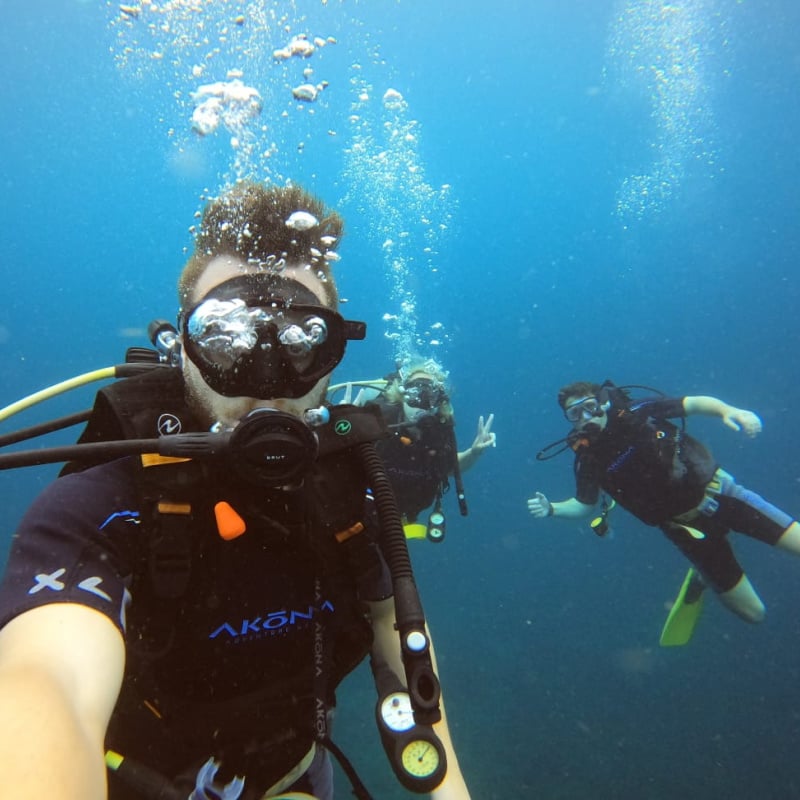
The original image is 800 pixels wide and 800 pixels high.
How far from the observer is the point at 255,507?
6.49 feet

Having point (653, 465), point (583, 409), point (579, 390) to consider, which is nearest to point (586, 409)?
point (583, 409)

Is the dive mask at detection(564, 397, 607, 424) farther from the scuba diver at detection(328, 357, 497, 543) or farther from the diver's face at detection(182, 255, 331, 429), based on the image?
the diver's face at detection(182, 255, 331, 429)

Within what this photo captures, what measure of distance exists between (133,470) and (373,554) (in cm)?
96

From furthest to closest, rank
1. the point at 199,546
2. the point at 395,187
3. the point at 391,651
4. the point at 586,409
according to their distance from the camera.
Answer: the point at 395,187, the point at 586,409, the point at 391,651, the point at 199,546

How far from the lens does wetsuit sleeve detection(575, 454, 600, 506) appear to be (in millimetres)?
7885

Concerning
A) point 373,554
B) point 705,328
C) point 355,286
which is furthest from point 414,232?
point 373,554

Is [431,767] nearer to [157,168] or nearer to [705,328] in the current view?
[157,168]

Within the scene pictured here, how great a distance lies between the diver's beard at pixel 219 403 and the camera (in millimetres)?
2002

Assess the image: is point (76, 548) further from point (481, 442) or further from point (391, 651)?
point (481, 442)

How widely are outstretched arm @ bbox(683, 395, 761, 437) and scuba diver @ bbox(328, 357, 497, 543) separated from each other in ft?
11.1

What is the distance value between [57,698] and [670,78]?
55.8m

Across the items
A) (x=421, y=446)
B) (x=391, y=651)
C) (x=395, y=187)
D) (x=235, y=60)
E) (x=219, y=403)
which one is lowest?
(x=391, y=651)

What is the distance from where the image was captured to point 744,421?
6.61m

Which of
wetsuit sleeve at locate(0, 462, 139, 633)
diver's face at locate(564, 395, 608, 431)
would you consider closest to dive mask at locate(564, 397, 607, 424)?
diver's face at locate(564, 395, 608, 431)
